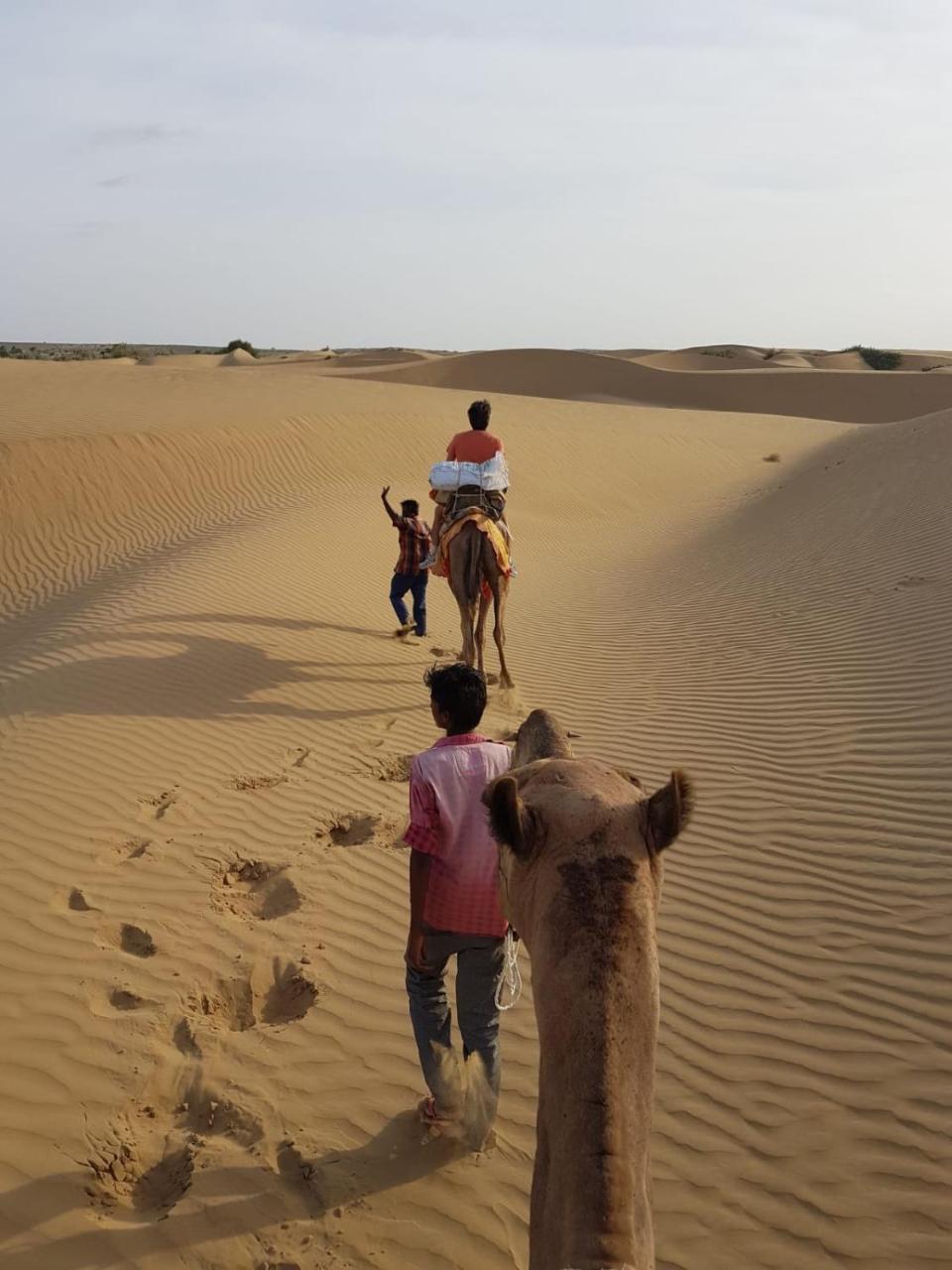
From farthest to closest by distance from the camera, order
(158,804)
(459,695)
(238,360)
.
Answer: (238,360), (158,804), (459,695)

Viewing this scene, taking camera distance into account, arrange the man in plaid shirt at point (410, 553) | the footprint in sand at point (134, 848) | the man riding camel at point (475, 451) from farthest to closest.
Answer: the man in plaid shirt at point (410, 553) < the man riding camel at point (475, 451) < the footprint in sand at point (134, 848)

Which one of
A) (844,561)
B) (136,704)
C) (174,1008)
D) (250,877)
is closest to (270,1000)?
(174,1008)

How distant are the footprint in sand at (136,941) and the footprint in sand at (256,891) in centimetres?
47

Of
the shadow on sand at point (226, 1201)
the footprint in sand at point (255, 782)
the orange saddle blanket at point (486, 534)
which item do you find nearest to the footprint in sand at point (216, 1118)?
the shadow on sand at point (226, 1201)

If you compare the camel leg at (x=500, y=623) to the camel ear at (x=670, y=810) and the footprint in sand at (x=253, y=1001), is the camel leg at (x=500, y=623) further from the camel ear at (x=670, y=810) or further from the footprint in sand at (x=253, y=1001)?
the camel ear at (x=670, y=810)

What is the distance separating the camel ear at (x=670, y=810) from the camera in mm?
1684

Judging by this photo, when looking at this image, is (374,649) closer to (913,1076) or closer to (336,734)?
(336,734)

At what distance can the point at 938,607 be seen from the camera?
31.4 ft

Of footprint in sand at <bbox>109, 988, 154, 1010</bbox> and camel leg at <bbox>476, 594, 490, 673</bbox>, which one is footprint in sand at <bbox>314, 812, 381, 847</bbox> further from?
camel leg at <bbox>476, 594, 490, 673</bbox>

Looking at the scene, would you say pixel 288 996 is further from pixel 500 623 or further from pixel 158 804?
pixel 500 623

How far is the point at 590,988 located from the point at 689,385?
52.8 metres

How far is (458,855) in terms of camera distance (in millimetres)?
3217

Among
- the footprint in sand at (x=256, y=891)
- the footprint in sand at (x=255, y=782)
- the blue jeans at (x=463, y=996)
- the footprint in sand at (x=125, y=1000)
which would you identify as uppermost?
the blue jeans at (x=463, y=996)

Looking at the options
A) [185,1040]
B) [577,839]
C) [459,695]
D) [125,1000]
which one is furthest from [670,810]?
[125,1000]
